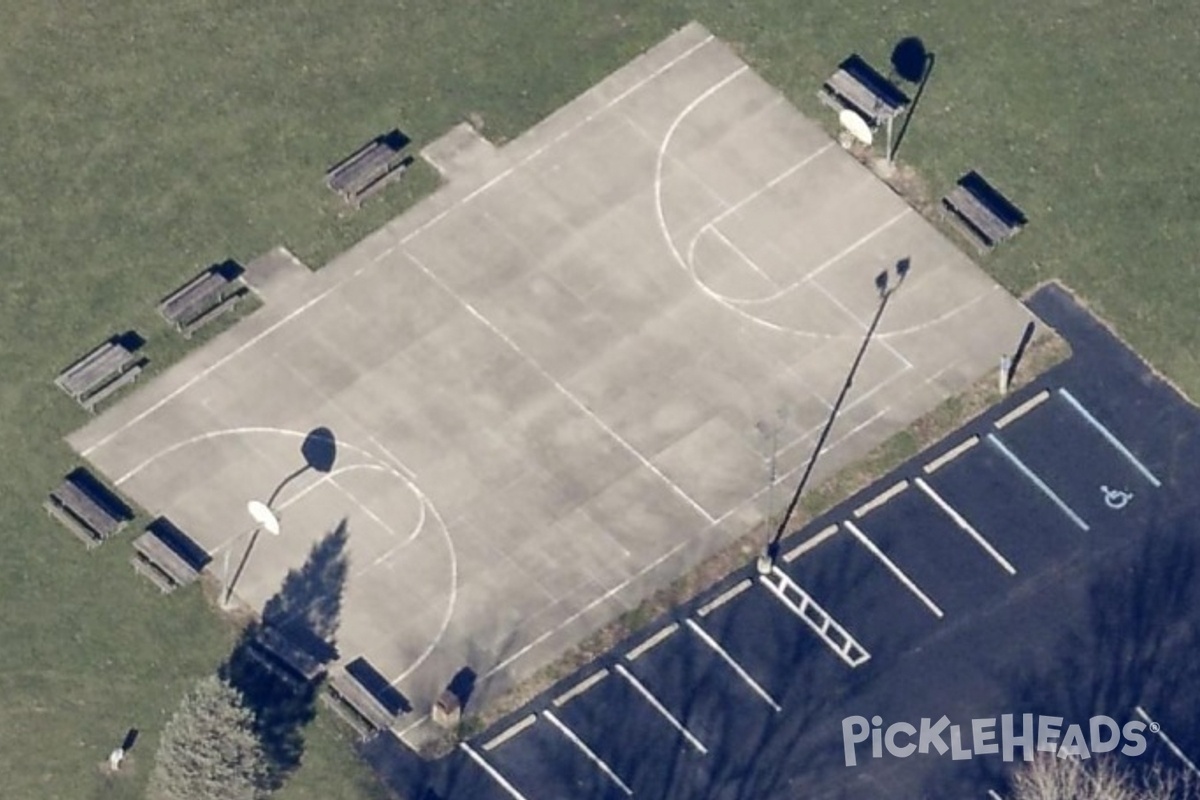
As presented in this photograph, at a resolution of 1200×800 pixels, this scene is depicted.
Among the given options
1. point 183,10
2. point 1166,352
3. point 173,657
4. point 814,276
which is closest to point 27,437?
point 173,657

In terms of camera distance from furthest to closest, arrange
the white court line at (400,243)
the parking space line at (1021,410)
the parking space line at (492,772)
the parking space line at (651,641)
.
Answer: the white court line at (400,243)
the parking space line at (1021,410)
the parking space line at (651,641)
the parking space line at (492,772)

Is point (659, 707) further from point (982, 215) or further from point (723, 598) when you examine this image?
point (982, 215)

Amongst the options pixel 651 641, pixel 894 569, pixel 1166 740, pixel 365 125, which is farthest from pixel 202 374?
pixel 1166 740

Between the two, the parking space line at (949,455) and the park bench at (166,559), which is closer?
the park bench at (166,559)

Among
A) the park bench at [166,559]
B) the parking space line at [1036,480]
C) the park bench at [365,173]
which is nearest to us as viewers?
the park bench at [166,559]

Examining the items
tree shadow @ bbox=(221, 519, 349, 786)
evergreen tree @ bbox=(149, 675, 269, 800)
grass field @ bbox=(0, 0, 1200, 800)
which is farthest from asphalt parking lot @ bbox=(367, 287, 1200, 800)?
grass field @ bbox=(0, 0, 1200, 800)

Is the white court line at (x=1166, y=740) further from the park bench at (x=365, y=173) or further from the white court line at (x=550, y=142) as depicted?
the park bench at (x=365, y=173)

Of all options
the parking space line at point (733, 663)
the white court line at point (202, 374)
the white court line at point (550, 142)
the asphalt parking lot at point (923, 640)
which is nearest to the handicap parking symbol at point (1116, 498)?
the asphalt parking lot at point (923, 640)
